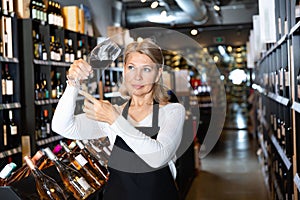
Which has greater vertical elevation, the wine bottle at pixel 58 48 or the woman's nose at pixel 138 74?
the wine bottle at pixel 58 48

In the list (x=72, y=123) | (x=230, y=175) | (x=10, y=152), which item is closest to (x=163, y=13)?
(x=72, y=123)

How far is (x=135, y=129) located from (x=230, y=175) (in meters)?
4.57

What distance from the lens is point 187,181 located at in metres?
5.30

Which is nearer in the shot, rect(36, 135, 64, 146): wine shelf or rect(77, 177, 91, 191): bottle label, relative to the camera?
rect(77, 177, 91, 191): bottle label

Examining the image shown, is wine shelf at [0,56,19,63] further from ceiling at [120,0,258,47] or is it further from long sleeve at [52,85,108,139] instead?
long sleeve at [52,85,108,139]

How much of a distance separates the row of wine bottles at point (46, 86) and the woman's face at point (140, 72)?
2.54 metres

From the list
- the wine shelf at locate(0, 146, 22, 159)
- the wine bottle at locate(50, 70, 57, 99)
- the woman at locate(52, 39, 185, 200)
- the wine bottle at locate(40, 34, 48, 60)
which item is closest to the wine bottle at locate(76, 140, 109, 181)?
the woman at locate(52, 39, 185, 200)

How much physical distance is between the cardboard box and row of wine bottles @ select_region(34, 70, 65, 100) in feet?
1.84

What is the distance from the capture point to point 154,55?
1.59 m

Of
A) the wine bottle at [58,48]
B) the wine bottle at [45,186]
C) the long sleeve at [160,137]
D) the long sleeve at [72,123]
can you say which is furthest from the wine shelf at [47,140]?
the long sleeve at [160,137]

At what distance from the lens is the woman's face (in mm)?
1574

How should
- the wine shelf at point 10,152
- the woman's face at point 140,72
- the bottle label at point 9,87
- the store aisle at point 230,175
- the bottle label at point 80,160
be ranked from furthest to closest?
the store aisle at point 230,175, the bottle label at point 9,87, the wine shelf at point 10,152, the bottle label at point 80,160, the woman's face at point 140,72

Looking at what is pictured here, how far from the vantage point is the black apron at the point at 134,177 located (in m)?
1.61

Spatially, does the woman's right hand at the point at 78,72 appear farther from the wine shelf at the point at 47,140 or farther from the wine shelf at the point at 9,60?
the wine shelf at the point at 47,140
